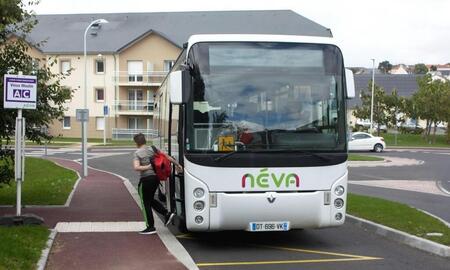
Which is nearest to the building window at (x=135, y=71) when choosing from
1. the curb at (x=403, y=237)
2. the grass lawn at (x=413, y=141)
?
the grass lawn at (x=413, y=141)

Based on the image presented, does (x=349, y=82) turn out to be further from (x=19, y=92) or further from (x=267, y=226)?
(x=19, y=92)

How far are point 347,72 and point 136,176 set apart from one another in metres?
15.6

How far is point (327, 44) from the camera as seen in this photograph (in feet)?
31.1

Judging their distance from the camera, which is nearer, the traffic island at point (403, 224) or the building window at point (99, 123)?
the traffic island at point (403, 224)

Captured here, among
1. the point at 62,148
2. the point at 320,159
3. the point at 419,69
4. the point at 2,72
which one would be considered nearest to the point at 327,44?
the point at 320,159

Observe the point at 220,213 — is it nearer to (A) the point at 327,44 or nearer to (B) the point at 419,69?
(A) the point at 327,44

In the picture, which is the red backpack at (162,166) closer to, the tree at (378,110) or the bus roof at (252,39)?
the bus roof at (252,39)

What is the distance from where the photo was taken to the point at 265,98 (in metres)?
9.23

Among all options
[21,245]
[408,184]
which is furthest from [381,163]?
[21,245]

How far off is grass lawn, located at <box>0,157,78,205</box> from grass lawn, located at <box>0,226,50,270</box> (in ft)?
10.7

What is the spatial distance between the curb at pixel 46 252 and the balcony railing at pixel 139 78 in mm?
51660

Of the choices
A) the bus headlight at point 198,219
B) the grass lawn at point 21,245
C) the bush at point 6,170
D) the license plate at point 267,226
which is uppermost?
the bush at point 6,170

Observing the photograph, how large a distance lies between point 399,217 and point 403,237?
5.89 ft

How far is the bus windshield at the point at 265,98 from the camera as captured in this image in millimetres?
9086
